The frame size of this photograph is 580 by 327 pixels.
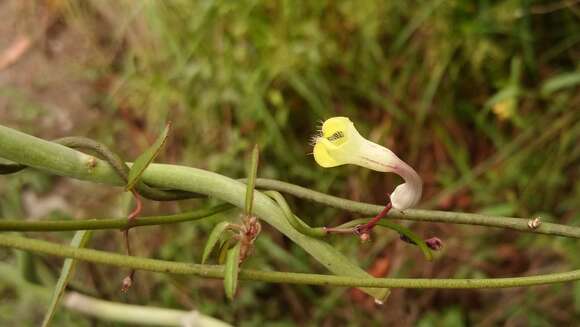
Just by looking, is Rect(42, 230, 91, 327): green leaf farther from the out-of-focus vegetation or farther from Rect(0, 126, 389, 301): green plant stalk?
the out-of-focus vegetation

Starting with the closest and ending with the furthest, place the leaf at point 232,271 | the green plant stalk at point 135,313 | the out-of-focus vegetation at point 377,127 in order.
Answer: the leaf at point 232,271, the green plant stalk at point 135,313, the out-of-focus vegetation at point 377,127

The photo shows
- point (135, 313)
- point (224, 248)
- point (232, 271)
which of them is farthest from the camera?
point (135, 313)

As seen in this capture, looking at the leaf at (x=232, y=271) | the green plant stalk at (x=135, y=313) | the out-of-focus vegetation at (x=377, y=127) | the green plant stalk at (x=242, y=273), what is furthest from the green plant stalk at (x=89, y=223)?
→ the out-of-focus vegetation at (x=377, y=127)

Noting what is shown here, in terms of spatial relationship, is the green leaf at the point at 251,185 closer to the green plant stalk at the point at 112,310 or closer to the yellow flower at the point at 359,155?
the yellow flower at the point at 359,155

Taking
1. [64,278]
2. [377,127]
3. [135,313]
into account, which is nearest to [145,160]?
[64,278]

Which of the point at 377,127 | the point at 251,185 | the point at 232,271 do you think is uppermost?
the point at 377,127

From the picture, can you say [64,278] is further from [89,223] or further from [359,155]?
[359,155]

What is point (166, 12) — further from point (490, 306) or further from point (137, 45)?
point (490, 306)
